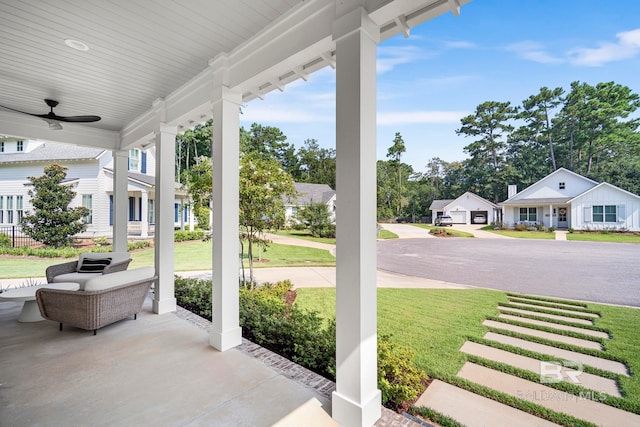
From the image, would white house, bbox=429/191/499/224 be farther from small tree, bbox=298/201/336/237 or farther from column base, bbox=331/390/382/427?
small tree, bbox=298/201/336/237

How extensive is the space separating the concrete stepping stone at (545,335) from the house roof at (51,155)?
49.2 ft

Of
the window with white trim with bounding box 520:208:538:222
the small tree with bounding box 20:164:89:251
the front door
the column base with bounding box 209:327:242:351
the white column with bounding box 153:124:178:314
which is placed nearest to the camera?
the column base with bounding box 209:327:242:351

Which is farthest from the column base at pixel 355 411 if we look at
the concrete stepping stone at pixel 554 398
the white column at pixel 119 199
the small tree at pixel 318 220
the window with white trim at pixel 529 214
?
the small tree at pixel 318 220

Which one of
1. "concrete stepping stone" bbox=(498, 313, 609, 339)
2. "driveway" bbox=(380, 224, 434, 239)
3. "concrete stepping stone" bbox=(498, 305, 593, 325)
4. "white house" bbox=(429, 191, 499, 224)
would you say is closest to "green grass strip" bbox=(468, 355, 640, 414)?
"concrete stepping stone" bbox=(498, 313, 609, 339)

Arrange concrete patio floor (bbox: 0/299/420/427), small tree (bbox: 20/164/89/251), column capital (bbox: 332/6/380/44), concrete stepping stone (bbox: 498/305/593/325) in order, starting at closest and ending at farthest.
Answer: column capital (bbox: 332/6/380/44) → concrete patio floor (bbox: 0/299/420/427) → concrete stepping stone (bbox: 498/305/593/325) → small tree (bbox: 20/164/89/251)

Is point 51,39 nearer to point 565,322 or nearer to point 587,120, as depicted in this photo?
point 587,120

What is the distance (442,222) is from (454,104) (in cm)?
198

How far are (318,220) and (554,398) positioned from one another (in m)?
8.77

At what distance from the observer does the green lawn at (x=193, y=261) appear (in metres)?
8.27

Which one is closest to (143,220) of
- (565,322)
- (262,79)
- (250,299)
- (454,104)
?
(250,299)

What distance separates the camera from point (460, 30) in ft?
12.4

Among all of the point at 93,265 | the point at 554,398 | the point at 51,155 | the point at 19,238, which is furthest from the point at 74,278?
the point at 51,155

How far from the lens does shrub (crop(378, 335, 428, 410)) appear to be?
7.24 feet

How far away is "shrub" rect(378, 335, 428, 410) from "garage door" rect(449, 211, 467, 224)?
2.65 metres
